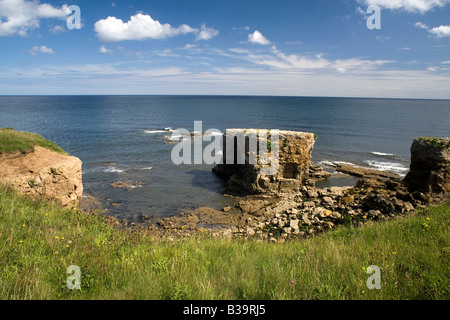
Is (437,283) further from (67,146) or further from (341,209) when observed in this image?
(67,146)

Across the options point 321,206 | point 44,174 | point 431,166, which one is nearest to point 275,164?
point 321,206

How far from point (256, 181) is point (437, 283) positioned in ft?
57.5

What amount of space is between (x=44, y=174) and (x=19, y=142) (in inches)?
118

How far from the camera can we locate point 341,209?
57.9 ft

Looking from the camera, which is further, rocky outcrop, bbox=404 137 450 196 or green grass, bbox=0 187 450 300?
rocky outcrop, bbox=404 137 450 196

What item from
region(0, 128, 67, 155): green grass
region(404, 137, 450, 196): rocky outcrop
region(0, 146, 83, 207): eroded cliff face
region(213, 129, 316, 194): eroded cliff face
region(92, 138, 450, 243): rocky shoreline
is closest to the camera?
region(0, 146, 83, 207): eroded cliff face

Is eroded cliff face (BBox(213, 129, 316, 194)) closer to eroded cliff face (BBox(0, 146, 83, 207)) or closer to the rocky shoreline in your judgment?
the rocky shoreline

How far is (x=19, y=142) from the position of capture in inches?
579

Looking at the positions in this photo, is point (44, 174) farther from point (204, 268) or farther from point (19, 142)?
point (204, 268)

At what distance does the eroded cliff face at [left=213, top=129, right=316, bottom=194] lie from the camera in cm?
2180

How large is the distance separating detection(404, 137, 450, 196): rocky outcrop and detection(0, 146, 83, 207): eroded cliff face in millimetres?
25291

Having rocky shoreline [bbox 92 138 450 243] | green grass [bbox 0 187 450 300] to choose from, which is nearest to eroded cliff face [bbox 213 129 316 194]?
rocky shoreline [bbox 92 138 450 243]

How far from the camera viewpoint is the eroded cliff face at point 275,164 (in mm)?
21797

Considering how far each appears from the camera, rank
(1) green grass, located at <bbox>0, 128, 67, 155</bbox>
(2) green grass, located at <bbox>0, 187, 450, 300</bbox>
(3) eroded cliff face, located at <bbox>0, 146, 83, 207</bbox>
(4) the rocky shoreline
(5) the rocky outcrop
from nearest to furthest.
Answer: (2) green grass, located at <bbox>0, 187, 450, 300</bbox>
(3) eroded cliff face, located at <bbox>0, 146, 83, 207</bbox>
(1) green grass, located at <bbox>0, 128, 67, 155</bbox>
(4) the rocky shoreline
(5) the rocky outcrop
